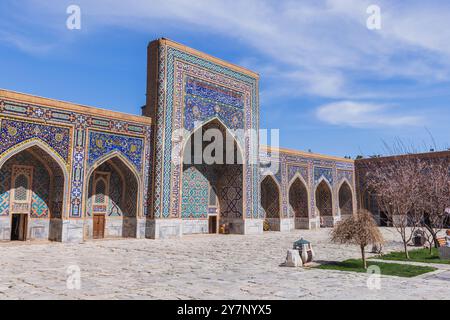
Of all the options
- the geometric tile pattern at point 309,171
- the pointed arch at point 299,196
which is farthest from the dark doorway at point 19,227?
the pointed arch at point 299,196

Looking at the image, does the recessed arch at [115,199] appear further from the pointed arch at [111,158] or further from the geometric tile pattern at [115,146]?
the geometric tile pattern at [115,146]

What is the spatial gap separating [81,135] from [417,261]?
33.3 ft

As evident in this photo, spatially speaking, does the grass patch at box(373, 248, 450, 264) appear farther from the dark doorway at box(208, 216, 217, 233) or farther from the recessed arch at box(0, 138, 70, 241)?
the dark doorway at box(208, 216, 217, 233)

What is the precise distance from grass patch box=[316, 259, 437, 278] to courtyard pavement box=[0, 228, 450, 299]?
32 cm

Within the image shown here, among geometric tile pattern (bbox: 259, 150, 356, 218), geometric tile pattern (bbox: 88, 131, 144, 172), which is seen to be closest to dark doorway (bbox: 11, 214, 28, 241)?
geometric tile pattern (bbox: 88, 131, 144, 172)

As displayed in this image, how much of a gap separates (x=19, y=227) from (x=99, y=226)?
264 centimetres

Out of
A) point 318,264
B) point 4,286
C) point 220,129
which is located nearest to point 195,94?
point 220,129

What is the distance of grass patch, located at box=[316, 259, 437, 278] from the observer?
22.5 ft

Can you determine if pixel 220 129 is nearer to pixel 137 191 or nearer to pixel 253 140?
A: pixel 253 140

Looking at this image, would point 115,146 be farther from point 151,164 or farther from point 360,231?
point 360,231

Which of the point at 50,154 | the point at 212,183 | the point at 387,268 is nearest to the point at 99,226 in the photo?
the point at 50,154

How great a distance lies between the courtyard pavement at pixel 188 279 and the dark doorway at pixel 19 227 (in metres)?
3.12

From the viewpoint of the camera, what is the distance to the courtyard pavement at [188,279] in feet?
16.3

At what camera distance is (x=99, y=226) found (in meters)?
14.2
